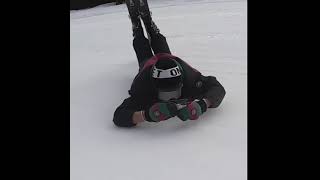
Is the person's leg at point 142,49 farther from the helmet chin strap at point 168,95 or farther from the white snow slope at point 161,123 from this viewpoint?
the helmet chin strap at point 168,95

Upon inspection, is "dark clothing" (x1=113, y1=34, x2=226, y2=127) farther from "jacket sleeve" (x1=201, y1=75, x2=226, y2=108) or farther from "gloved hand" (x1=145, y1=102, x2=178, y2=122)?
"gloved hand" (x1=145, y1=102, x2=178, y2=122)

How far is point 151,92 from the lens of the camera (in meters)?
2.13

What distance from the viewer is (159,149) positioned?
179 centimetres

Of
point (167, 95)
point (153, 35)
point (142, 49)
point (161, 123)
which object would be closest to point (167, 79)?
point (167, 95)

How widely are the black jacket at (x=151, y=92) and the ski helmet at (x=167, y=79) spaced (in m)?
0.06

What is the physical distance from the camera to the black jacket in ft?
6.57

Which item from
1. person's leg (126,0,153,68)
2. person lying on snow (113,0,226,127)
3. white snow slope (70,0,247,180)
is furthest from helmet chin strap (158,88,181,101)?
person's leg (126,0,153,68)

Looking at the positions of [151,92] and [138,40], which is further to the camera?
[138,40]

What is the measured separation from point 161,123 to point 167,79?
0.76 ft

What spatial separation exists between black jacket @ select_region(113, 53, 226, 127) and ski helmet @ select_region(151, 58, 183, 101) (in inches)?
2.3

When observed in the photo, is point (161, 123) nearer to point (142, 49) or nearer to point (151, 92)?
point (151, 92)
